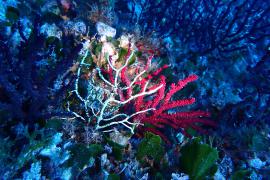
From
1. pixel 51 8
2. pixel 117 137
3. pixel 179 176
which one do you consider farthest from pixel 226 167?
pixel 51 8

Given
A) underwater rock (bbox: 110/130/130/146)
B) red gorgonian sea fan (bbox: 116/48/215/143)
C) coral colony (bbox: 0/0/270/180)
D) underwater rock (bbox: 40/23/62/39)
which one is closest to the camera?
coral colony (bbox: 0/0/270/180)

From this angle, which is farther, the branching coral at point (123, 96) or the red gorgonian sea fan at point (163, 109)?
the red gorgonian sea fan at point (163, 109)

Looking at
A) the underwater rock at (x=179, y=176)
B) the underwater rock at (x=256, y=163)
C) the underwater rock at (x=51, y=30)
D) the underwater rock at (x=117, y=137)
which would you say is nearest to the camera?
the underwater rock at (x=179, y=176)

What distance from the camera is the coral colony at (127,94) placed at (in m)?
2.50

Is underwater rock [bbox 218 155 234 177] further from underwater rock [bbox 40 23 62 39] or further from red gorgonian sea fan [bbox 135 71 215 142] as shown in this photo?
underwater rock [bbox 40 23 62 39]

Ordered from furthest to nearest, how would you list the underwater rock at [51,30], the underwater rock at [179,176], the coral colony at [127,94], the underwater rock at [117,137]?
the underwater rock at [51,30]
the underwater rock at [117,137]
the underwater rock at [179,176]
the coral colony at [127,94]

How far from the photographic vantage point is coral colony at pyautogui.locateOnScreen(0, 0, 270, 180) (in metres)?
2.50

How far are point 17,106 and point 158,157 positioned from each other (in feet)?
4.89

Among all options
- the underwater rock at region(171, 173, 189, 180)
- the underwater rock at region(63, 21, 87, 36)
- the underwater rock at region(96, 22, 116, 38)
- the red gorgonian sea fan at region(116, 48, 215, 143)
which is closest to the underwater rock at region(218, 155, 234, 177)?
the red gorgonian sea fan at region(116, 48, 215, 143)

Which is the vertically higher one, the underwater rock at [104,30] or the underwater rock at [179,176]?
the underwater rock at [104,30]

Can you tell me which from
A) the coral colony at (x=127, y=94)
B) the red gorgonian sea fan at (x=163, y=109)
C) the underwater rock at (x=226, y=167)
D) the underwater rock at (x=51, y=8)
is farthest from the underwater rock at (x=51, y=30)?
the underwater rock at (x=226, y=167)

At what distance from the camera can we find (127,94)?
321 centimetres

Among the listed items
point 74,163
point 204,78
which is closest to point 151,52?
point 204,78

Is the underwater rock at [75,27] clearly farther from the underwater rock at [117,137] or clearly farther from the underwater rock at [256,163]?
the underwater rock at [256,163]
